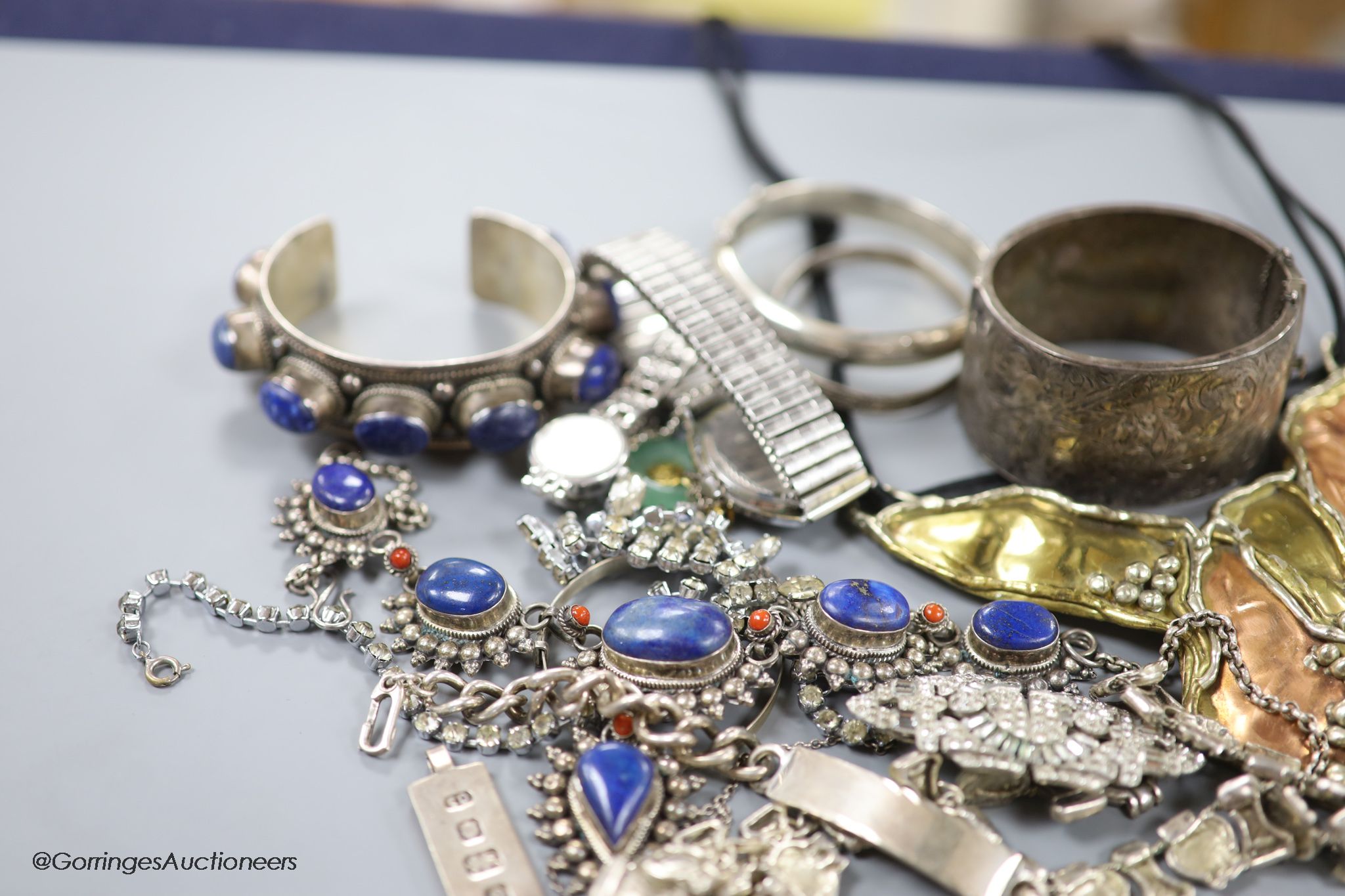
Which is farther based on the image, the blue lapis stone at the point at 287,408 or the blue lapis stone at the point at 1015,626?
the blue lapis stone at the point at 287,408

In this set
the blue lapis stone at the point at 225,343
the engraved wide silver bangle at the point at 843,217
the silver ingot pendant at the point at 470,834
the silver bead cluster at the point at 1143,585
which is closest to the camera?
the silver ingot pendant at the point at 470,834

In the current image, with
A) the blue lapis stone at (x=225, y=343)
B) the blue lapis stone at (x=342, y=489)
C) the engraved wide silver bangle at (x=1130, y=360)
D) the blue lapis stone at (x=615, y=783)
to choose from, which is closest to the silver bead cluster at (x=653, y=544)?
the blue lapis stone at (x=342, y=489)

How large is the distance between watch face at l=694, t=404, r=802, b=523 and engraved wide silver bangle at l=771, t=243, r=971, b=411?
0.20 m

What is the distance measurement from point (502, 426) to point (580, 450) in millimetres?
142

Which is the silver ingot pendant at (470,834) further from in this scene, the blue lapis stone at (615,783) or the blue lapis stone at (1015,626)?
the blue lapis stone at (1015,626)

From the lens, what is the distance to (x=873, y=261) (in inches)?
109

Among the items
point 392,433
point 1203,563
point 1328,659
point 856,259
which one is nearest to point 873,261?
point 856,259

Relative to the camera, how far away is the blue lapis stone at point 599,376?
2275mm

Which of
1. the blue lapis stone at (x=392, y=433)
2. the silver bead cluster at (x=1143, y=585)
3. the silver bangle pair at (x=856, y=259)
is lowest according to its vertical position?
the silver bead cluster at (x=1143, y=585)

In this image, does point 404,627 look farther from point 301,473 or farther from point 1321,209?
point 1321,209

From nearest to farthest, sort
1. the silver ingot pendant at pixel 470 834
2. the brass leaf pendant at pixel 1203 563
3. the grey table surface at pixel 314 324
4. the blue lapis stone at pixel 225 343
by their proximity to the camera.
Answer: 1. the silver ingot pendant at pixel 470 834
2. the grey table surface at pixel 314 324
3. the brass leaf pendant at pixel 1203 563
4. the blue lapis stone at pixel 225 343

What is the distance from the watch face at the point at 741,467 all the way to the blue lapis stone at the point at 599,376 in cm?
18

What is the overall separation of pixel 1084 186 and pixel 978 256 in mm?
557

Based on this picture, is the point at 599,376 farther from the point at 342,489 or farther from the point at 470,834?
the point at 470,834
